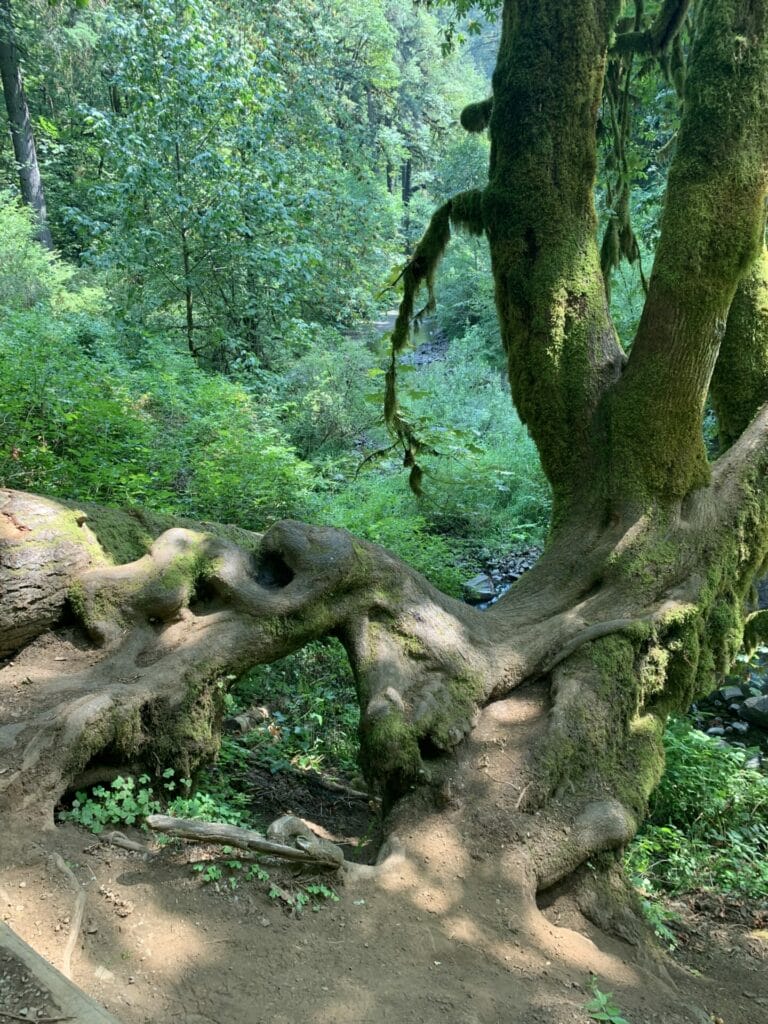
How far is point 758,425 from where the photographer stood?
5.80m

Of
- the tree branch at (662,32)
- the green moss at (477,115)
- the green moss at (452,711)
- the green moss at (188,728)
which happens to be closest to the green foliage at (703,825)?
the green moss at (452,711)

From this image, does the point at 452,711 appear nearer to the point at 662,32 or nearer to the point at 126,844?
the point at 126,844

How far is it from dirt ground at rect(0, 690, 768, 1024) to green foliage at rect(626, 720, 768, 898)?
1.15m

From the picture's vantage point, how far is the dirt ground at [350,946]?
2.48 m

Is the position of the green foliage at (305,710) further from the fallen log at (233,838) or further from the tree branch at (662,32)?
the tree branch at (662,32)

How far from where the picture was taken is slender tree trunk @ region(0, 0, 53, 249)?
1753cm

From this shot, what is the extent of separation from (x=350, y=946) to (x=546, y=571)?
3.08m

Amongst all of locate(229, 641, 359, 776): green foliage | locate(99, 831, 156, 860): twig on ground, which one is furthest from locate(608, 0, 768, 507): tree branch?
locate(99, 831, 156, 860): twig on ground

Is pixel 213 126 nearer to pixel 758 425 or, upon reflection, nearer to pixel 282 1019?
pixel 758 425

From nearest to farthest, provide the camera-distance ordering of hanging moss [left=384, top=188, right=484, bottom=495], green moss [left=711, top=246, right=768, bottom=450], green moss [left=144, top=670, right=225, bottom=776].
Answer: green moss [left=144, top=670, right=225, bottom=776] < hanging moss [left=384, top=188, right=484, bottom=495] < green moss [left=711, top=246, right=768, bottom=450]

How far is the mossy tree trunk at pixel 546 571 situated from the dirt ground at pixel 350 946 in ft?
0.72

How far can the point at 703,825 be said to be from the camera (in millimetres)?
5852

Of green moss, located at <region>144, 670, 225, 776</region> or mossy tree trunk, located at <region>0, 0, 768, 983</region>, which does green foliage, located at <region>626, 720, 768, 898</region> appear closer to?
mossy tree trunk, located at <region>0, 0, 768, 983</region>

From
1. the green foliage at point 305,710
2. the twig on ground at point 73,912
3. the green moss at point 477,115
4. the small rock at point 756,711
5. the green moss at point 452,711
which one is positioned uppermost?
the green moss at point 477,115
